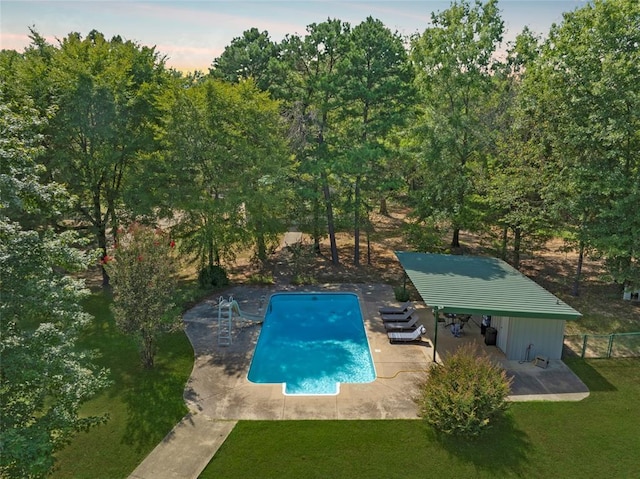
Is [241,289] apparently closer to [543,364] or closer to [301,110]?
[301,110]

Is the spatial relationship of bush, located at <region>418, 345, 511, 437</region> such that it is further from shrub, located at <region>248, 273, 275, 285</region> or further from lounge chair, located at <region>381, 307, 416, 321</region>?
shrub, located at <region>248, 273, 275, 285</region>

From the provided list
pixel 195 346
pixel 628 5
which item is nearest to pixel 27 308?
pixel 195 346

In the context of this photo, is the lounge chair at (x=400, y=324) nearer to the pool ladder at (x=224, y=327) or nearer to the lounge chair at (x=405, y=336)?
the lounge chair at (x=405, y=336)

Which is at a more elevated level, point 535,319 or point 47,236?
point 47,236

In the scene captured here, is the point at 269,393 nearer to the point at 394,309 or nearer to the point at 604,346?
the point at 394,309

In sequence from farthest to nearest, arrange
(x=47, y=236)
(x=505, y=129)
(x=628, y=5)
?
(x=505, y=129), (x=628, y=5), (x=47, y=236)

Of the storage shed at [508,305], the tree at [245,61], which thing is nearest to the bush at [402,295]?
the storage shed at [508,305]

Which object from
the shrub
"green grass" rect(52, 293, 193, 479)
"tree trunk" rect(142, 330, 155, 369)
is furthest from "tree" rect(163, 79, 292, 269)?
"tree trunk" rect(142, 330, 155, 369)
